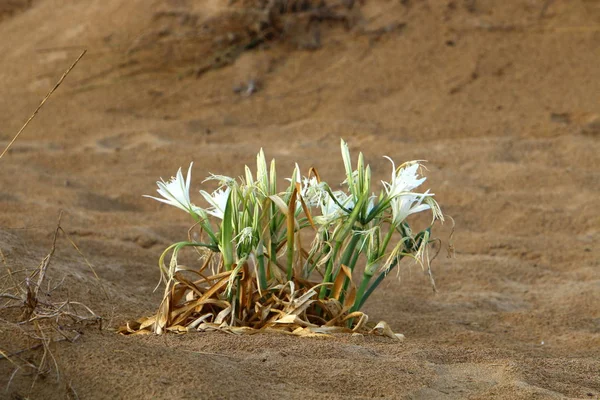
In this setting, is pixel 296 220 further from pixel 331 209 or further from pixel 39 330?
pixel 39 330

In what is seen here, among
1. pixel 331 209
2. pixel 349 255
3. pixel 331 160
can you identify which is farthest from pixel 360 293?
pixel 331 160

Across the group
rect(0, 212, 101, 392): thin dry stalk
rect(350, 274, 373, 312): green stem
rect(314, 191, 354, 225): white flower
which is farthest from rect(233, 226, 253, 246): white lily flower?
rect(0, 212, 101, 392): thin dry stalk

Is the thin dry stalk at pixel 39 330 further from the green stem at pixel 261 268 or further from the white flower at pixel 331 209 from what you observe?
the white flower at pixel 331 209

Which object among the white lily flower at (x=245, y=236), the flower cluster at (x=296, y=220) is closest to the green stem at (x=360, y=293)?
the flower cluster at (x=296, y=220)

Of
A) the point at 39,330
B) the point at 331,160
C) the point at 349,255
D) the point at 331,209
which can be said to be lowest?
the point at 331,160

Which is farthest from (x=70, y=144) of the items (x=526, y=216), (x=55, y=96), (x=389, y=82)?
(x=526, y=216)

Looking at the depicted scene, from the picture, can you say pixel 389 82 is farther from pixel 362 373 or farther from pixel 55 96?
pixel 362 373

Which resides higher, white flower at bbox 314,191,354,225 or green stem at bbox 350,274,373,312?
white flower at bbox 314,191,354,225

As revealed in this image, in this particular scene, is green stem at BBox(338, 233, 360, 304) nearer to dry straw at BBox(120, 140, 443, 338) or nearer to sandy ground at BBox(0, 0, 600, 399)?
dry straw at BBox(120, 140, 443, 338)
